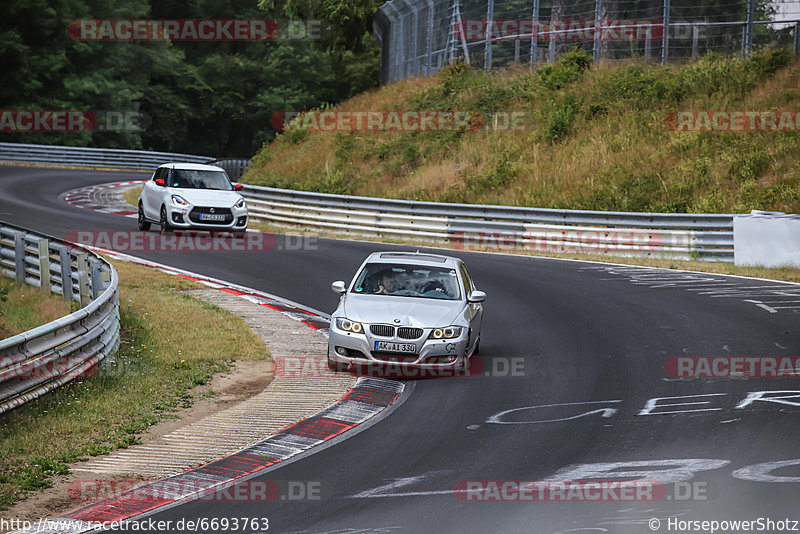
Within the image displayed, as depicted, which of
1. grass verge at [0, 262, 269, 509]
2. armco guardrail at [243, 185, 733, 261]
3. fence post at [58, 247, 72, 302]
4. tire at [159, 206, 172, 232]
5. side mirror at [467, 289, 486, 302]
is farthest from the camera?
tire at [159, 206, 172, 232]

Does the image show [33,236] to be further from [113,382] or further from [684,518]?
[684,518]

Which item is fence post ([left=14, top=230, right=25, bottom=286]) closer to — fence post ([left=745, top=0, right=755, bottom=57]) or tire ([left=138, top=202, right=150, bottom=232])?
tire ([left=138, top=202, right=150, bottom=232])

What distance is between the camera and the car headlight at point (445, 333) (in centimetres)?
1263

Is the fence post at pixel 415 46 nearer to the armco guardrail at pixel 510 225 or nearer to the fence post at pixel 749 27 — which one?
the armco guardrail at pixel 510 225

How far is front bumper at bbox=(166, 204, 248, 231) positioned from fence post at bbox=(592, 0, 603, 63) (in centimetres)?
1489

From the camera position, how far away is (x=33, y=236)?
18328 mm

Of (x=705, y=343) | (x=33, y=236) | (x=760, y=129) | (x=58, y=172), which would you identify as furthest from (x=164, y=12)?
(x=705, y=343)

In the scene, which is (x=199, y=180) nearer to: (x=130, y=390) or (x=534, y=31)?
(x=130, y=390)

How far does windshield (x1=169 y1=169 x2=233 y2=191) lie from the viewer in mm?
25531

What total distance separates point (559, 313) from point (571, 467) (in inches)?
340

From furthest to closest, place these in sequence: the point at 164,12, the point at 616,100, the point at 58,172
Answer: the point at 164,12, the point at 58,172, the point at 616,100

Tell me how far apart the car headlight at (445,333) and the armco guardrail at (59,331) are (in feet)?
13.0

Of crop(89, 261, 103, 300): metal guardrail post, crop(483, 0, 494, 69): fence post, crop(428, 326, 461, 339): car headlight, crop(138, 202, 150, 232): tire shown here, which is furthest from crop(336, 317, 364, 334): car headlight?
crop(483, 0, 494, 69): fence post

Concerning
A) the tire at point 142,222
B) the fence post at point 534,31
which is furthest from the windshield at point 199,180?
the fence post at point 534,31
